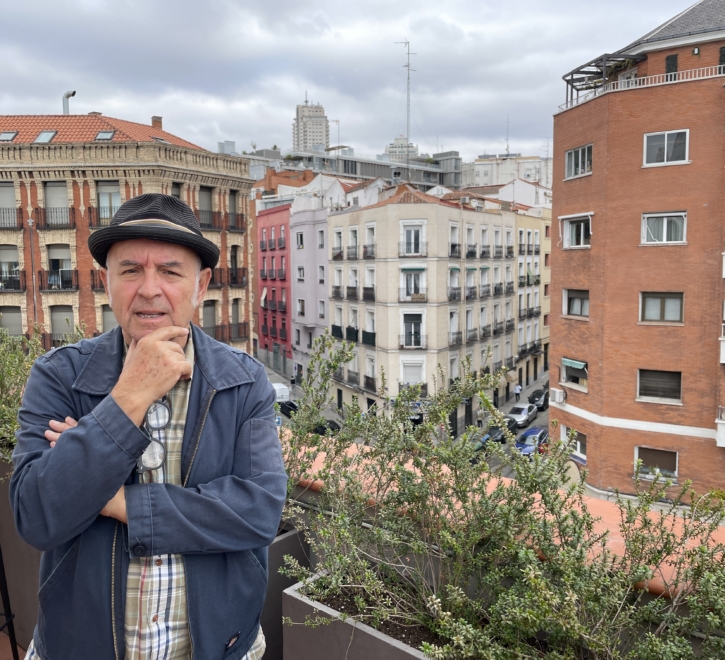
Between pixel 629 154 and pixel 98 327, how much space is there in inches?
718

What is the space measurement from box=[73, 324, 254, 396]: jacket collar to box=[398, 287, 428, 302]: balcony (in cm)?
2385

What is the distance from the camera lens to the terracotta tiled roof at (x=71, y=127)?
23.4m

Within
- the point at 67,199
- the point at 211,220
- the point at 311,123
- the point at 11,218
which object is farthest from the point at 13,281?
the point at 311,123

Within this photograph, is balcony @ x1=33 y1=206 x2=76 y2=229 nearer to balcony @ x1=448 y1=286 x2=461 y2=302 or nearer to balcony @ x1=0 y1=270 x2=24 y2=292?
balcony @ x1=0 y1=270 x2=24 y2=292

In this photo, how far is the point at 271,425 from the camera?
160 cm

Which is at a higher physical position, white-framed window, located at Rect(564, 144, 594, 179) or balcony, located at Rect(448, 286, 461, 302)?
white-framed window, located at Rect(564, 144, 594, 179)

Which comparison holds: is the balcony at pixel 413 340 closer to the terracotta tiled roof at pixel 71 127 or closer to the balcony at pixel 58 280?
the terracotta tiled roof at pixel 71 127

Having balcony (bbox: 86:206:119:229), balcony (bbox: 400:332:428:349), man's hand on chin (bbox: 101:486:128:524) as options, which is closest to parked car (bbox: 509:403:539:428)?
balcony (bbox: 400:332:428:349)

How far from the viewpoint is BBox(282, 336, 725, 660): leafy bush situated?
1.68m

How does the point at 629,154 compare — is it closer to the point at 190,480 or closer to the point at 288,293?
the point at 190,480

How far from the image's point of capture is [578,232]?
16.1m

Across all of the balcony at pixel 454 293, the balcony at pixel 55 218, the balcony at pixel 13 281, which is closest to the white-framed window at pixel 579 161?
the balcony at pixel 454 293

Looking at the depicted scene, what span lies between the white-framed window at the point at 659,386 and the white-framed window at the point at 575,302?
2069mm

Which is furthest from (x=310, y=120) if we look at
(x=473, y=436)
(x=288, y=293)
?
(x=473, y=436)
